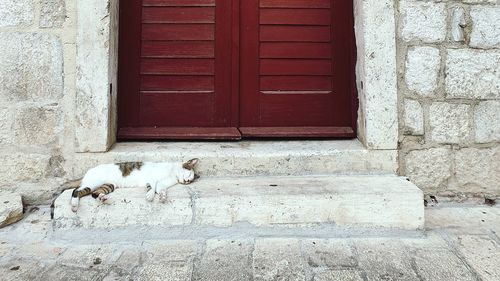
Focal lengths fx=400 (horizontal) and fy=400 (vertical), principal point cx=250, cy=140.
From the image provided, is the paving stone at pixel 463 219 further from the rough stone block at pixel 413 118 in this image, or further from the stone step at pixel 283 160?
the rough stone block at pixel 413 118

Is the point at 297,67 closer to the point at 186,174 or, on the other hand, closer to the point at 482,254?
the point at 186,174

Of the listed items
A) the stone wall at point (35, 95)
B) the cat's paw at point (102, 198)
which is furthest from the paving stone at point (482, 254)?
the stone wall at point (35, 95)

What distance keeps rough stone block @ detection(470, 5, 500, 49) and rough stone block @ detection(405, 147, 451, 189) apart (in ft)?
2.32

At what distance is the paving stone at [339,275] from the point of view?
5.42 feet

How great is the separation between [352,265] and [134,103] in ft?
5.79

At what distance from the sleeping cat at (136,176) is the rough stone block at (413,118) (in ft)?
4.43

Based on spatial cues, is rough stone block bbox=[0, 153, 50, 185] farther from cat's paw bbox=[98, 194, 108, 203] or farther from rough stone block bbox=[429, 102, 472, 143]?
rough stone block bbox=[429, 102, 472, 143]

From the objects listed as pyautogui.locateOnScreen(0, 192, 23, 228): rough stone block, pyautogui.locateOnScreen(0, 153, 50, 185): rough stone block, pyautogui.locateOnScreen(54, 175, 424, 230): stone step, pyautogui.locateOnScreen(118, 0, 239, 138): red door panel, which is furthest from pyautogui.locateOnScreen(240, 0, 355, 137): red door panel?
pyautogui.locateOnScreen(0, 192, 23, 228): rough stone block

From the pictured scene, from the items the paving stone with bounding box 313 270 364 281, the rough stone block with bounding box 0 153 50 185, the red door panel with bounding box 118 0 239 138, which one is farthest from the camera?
the red door panel with bounding box 118 0 239 138

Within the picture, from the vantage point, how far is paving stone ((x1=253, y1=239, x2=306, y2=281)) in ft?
5.54

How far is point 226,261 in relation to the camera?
181 centimetres

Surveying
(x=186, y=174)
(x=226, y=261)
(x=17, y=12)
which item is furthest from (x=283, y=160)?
(x=17, y=12)

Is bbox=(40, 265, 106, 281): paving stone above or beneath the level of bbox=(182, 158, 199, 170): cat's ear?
beneath

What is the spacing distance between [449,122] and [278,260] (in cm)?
145
